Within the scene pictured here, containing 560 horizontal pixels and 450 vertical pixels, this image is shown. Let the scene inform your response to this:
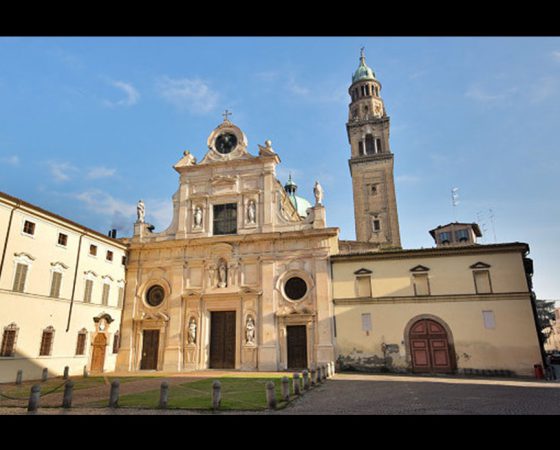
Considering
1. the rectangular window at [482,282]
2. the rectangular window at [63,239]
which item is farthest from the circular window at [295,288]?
the rectangular window at [63,239]

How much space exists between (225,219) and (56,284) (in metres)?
12.3

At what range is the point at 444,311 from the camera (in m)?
24.7

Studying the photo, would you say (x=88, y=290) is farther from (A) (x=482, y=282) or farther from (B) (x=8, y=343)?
(A) (x=482, y=282)

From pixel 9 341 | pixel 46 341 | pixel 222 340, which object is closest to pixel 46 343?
pixel 46 341

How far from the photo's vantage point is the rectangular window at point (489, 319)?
23730 mm

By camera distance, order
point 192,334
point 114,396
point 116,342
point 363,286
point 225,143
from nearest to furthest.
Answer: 1. point 114,396
2. point 363,286
3. point 192,334
4. point 116,342
5. point 225,143
